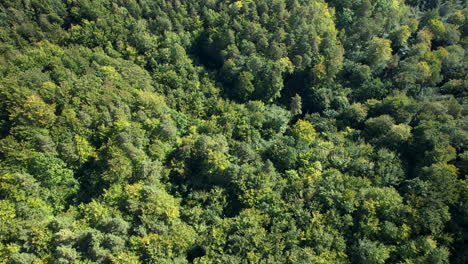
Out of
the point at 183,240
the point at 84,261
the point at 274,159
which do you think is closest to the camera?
the point at 84,261

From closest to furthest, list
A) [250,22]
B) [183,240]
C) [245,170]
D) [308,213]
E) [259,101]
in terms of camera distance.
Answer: [183,240], [308,213], [245,170], [259,101], [250,22]

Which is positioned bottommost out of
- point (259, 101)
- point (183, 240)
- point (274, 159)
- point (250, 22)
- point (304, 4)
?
point (183, 240)

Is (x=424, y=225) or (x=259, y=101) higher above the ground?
(x=259, y=101)

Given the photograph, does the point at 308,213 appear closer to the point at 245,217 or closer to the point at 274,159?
the point at 245,217

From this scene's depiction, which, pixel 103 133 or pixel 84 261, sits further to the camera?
pixel 103 133

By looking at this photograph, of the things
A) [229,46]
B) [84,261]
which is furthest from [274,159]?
[84,261]

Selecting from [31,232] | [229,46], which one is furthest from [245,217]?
[229,46]
